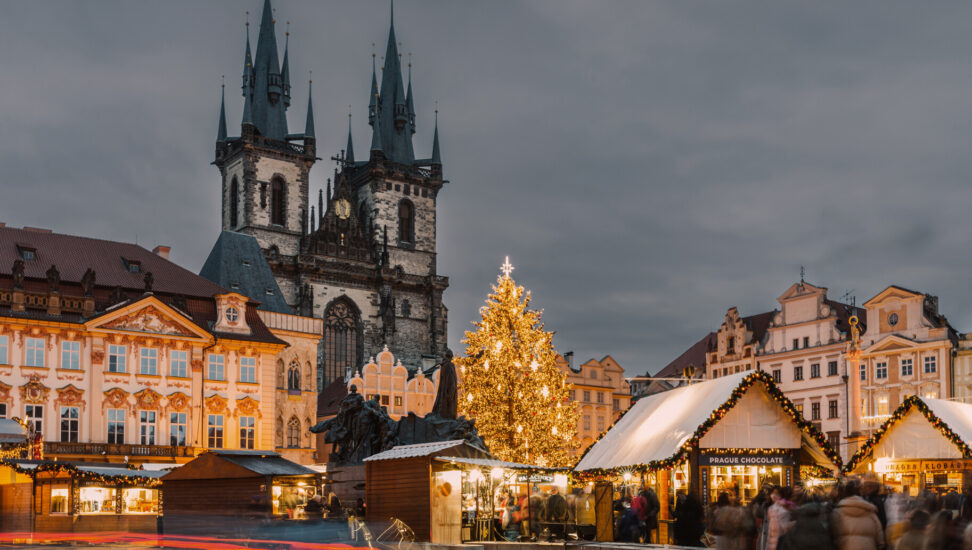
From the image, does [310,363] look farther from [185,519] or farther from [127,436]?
[185,519]

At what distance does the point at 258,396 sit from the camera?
45.2 meters

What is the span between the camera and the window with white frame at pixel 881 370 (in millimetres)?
52188

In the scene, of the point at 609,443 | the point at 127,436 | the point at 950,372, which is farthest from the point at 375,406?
the point at 950,372

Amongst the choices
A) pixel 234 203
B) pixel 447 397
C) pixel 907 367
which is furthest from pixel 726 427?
pixel 234 203

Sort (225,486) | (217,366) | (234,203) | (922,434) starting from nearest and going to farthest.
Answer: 1. (922,434)
2. (225,486)
3. (217,366)
4. (234,203)

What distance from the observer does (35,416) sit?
4012 centimetres

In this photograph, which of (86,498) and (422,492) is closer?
→ (422,492)

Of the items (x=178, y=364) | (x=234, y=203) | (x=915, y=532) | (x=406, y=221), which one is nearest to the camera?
(x=915, y=532)

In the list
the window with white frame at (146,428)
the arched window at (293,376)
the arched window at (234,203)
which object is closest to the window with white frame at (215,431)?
the window with white frame at (146,428)

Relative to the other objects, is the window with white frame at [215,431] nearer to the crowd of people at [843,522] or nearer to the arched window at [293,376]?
the arched window at [293,376]

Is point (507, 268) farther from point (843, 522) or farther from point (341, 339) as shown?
point (341, 339)

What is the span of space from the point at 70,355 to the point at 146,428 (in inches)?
147

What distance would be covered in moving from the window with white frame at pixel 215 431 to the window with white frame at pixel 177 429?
93 centimetres

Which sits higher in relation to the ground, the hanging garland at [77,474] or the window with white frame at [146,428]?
the window with white frame at [146,428]
